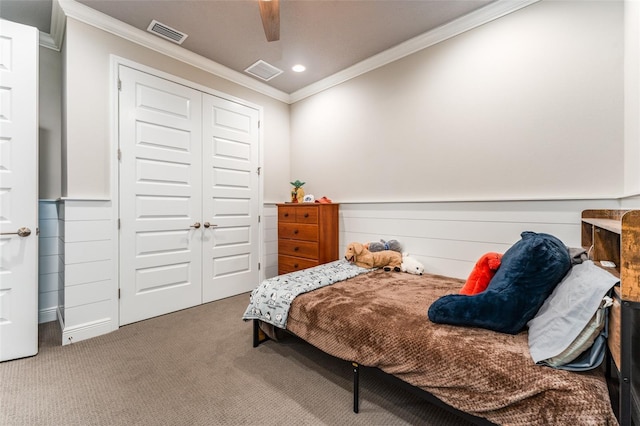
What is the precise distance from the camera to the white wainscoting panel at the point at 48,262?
104 inches

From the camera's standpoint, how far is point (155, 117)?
2732 mm

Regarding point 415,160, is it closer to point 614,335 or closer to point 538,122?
point 538,122

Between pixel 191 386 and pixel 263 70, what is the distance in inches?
126

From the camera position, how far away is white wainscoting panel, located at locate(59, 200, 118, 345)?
2.25 metres

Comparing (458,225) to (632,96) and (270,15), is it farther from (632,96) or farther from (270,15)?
(270,15)

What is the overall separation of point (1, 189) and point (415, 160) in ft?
11.0

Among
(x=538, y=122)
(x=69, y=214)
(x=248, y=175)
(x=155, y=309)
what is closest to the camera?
(x=538, y=122)

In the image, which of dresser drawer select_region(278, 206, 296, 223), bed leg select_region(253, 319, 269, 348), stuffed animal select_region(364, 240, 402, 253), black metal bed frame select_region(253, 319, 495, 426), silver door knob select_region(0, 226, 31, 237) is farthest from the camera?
dresser drawer select_region(278, 206, 296, 223)

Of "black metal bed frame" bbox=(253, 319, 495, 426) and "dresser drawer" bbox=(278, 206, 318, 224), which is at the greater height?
"dresser drawer" bbox=(278, 206, 318, 224)

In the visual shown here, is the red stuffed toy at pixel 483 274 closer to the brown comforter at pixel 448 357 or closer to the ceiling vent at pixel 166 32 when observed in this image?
the brown comforter at pixel 448 357

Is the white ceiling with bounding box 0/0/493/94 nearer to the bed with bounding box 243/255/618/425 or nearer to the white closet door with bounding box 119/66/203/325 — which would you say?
the white closet door with bounding box 119/66/203/325

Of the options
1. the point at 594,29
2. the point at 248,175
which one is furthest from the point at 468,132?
the point at 248,175

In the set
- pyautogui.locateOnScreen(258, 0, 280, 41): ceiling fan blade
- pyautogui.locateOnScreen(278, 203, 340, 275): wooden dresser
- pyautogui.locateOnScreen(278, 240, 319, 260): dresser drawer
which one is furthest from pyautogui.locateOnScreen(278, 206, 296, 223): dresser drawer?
pyautogui.locateOnScreen(258, 0, 280, 41): ceiling fan blade

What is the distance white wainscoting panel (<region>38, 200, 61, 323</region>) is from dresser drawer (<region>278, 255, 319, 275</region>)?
87.3 inches
